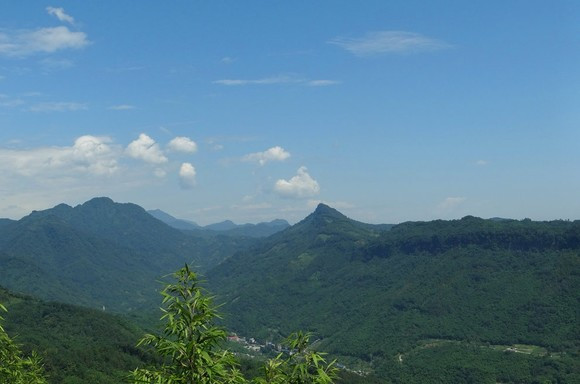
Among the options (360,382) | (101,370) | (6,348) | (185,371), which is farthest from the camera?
(360,382)

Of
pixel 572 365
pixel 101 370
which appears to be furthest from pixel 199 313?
pixel 572 365

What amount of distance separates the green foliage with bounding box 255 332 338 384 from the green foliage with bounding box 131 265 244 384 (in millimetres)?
1155

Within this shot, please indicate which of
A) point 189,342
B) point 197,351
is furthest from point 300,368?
point 189,342

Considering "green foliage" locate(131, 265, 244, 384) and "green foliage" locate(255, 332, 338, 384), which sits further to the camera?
"green foliage" locate(255, 332, 338, 384)

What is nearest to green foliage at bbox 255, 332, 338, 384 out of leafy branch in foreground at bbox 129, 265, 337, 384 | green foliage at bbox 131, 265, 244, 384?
leafy branch in foreground at bbox 129, 265, 337, 384

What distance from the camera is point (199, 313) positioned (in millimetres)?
16484

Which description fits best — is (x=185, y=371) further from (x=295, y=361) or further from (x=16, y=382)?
(x=16, y=382)

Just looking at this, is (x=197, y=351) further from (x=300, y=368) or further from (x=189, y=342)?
(x=300, y=368)

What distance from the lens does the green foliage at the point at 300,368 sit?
16.0 meters

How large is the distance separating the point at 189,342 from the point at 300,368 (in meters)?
3.68

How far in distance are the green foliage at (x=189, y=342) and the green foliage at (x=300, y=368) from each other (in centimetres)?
115

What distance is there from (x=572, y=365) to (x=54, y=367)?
625ft

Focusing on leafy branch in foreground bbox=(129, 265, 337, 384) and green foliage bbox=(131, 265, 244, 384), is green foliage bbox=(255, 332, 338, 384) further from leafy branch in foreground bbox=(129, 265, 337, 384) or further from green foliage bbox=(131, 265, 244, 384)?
green foliage bbox=(131, 265, 244, 384)

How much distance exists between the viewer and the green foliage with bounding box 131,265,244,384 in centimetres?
1552
